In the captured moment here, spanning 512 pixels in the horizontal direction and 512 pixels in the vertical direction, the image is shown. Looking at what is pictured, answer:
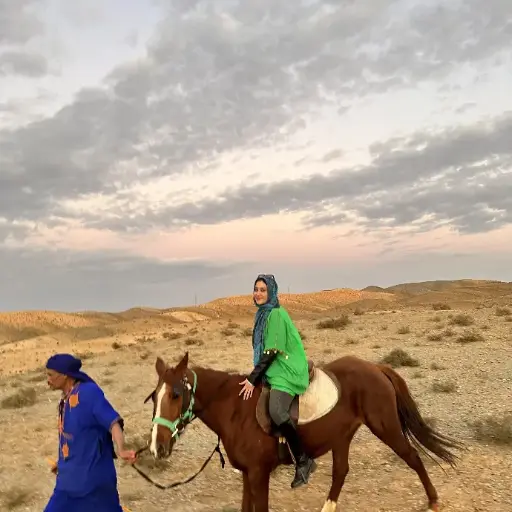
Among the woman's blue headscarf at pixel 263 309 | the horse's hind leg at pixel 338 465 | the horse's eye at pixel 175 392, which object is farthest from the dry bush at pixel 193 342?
the horse's eye at pixel 175 392

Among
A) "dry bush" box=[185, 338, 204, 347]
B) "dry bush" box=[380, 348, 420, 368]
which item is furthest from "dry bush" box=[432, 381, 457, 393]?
"dry bush" box=[185, 338, 204, 347]

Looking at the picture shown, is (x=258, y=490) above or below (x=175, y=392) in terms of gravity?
below

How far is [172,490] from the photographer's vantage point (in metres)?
7.09

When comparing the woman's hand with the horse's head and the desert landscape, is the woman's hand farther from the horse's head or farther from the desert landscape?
the desert landscape

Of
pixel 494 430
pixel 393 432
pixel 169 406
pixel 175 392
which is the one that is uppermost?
pixel 175 392

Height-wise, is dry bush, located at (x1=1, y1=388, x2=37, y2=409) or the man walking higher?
the man walking

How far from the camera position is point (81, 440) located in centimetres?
397

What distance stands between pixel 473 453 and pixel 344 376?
3284 mm

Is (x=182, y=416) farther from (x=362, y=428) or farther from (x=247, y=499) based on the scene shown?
(x=362, y=428)

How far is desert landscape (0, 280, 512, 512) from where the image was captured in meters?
6.59

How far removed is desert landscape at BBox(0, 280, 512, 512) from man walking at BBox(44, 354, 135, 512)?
283 cm

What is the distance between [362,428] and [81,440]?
6633mm

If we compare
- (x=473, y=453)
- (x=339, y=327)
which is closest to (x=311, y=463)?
(x=473, y=453)

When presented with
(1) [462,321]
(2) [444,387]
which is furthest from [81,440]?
(1) [462,321]
